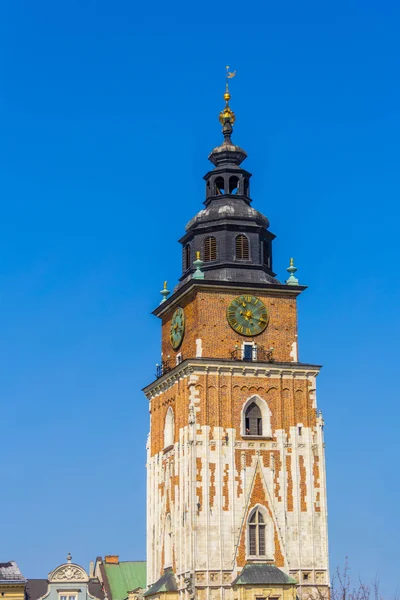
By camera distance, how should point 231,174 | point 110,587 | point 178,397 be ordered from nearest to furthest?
1. point 178,397
2. point 231,174
3. point 110,587

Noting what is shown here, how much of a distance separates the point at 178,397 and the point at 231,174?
1341 centimetres

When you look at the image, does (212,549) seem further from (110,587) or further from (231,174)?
(110,587)

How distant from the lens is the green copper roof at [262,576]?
61906 mm

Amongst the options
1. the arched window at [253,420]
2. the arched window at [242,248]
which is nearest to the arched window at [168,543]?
the arched window at [253,420]

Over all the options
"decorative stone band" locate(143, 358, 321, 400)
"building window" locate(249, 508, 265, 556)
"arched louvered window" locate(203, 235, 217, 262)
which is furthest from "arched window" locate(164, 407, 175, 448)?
"arched louvered window" locate(203, 235, 217, 262)

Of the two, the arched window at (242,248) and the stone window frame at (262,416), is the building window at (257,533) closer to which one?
the stone window frame at (262,416)

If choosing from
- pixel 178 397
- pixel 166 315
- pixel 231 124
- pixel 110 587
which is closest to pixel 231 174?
pixel 231 124

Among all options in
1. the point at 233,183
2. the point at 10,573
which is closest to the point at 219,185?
the point at 233,183

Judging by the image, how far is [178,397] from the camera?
67.2 m

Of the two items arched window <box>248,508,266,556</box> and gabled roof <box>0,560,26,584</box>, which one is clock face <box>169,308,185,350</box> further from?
gabled roof <box>0,560,26,584</box>

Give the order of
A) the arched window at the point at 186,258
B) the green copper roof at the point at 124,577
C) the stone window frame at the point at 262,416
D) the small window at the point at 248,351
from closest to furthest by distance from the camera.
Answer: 1. the stone window frame at the point at 262,416
2. the small window at the point at 248,351
3. the arched window at the point at 186,258
4. the green copper roof at the point at 124,577

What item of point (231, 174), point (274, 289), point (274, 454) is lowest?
point (274, 454)

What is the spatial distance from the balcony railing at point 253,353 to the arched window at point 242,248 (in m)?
5.29

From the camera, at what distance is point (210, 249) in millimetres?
69875
